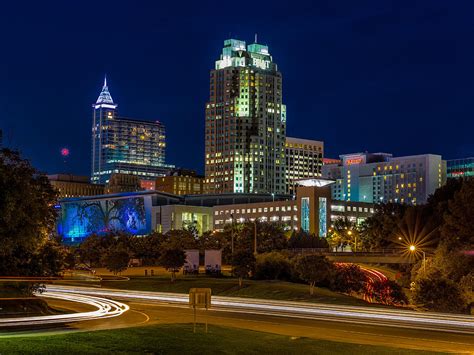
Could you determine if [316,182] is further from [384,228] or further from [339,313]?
[339,313]

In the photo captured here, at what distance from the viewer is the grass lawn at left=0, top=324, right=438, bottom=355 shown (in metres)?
23.5

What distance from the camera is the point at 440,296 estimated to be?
58406mm

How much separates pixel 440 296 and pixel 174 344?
37536 mm

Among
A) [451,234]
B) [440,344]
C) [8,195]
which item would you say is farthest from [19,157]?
[451,234]

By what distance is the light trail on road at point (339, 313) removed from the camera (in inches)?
1440

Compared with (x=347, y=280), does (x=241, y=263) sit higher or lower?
higher

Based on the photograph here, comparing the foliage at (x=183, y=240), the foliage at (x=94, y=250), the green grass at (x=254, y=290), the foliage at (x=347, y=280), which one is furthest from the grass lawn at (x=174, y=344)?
the foliage at (x=183, y=240)

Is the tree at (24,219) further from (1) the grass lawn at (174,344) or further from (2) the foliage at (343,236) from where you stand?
(2) the foliage at (343,236)

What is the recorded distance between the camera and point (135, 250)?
153 m

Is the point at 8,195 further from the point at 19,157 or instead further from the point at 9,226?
the point at 19,157

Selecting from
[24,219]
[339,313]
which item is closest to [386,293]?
[339,313]

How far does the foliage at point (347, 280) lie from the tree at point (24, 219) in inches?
1529

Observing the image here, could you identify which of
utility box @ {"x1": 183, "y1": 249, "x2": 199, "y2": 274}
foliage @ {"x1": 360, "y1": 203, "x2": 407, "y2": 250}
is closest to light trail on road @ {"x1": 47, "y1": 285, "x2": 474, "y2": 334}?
utility box @ {"x1": 183, "y1": 249, "x2": 199, "y2": 274}

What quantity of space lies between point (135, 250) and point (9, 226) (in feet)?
388
